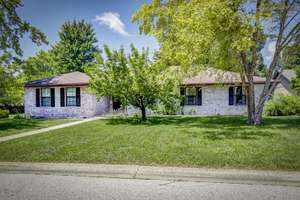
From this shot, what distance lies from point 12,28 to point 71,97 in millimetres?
6674

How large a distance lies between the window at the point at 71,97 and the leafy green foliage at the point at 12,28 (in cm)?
471

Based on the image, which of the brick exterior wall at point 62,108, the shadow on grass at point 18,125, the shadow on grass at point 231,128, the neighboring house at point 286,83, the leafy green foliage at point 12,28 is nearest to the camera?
the shadow on grass at point 231,128

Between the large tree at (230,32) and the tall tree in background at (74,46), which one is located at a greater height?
the tall tree in background at (74,46)

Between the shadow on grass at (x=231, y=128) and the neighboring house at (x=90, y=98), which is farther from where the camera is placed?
the neighboring house at (x=90, y=98)

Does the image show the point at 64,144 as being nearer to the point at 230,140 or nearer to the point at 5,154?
the point at 5,154

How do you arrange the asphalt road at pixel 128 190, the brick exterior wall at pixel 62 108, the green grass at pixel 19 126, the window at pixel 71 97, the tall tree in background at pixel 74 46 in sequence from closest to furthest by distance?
1. the asphalt road at pixel 128 190
2. the green grass at pixel 19 126
3. the brick exterior wall at pixel 62 108
4. the window at pixel 71 97
5. the tall tree in background at pixel 74 46

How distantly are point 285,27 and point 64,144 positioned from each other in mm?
11997

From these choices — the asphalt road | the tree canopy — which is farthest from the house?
the asphalt road

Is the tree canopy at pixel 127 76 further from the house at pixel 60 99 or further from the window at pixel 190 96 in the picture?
the window at pixel 190 96

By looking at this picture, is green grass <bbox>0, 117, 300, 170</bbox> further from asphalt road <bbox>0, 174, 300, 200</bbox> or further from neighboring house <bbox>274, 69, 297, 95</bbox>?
neighboring house <bbox>274, 69, 297, 95</bbox>

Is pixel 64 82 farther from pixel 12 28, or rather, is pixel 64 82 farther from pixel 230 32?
pixel 230 32

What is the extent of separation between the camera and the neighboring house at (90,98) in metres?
17.8

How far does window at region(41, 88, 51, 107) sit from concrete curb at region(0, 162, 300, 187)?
47.4 feet

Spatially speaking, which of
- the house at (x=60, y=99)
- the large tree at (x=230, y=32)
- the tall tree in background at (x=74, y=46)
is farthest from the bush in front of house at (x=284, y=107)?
the tall tree in background at (x=74, y=46)
